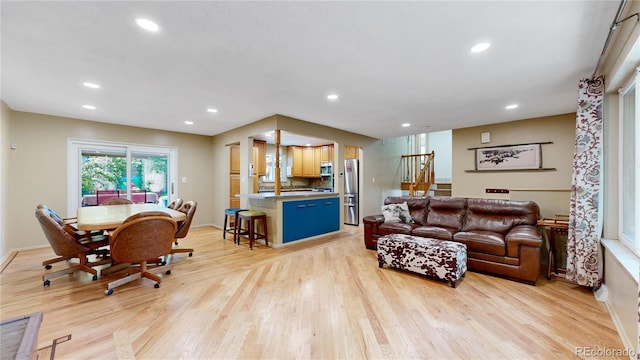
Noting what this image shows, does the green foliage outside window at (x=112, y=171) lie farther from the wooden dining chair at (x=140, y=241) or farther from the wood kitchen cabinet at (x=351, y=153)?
the wood kitchen cabinet at (x=351, y=153)

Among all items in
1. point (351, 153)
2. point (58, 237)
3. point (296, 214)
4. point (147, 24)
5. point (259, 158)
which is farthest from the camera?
point (351, 153)

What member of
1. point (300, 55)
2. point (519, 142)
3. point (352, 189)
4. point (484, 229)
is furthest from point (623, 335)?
point (352, 189)

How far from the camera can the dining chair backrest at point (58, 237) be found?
2.61 metres

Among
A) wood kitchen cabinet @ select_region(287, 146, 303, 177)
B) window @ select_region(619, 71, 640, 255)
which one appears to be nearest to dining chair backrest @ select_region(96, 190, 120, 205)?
wood kitchen cabinet @ select_region(287, 146, 303, 177)

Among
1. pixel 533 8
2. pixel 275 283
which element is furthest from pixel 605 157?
pixel 275 283

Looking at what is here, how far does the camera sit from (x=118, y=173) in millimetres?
5223

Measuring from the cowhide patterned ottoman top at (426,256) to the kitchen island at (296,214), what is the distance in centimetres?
178

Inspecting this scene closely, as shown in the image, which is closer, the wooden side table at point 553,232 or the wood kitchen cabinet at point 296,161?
the wooden side table at point 553,232

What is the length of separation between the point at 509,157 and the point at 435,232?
2756 mm

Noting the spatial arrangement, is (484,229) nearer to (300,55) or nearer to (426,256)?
(426,256)

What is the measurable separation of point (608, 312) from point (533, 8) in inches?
104

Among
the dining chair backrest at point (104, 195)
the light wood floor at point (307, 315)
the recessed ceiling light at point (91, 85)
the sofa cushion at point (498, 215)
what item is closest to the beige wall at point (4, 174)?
the light wood floor at point (307, 315)

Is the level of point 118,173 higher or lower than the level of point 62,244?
higher
